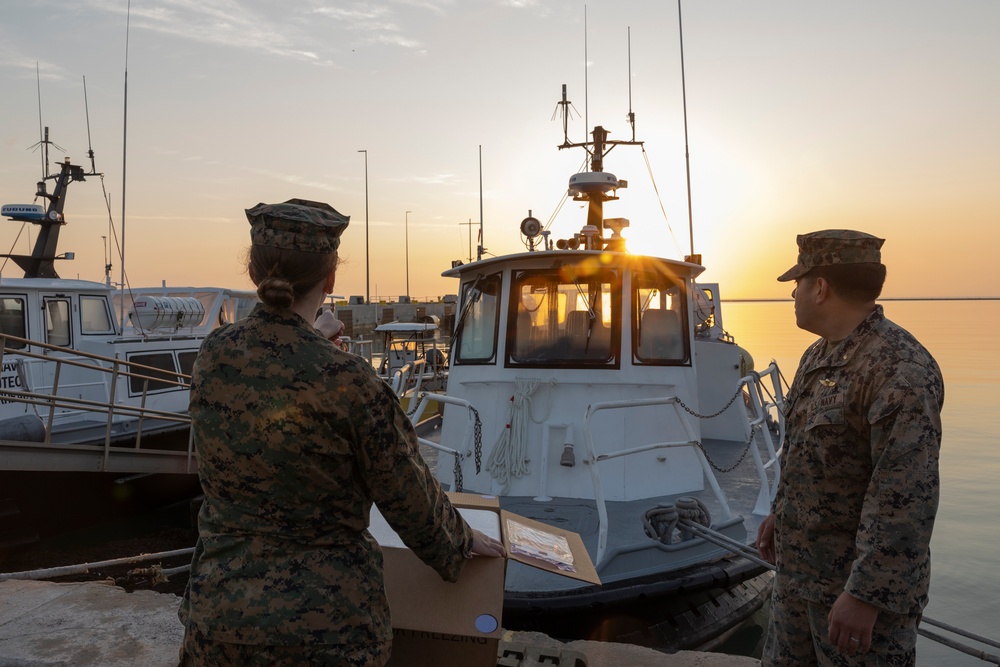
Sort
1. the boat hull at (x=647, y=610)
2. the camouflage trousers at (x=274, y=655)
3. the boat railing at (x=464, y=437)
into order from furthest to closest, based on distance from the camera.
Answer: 1. the boat railing at (x=464, y=437)
2. the boat hull at (x=647, y=610)
3. the camouflage trousers at (x=274, y=655)

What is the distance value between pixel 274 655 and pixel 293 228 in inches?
37.4

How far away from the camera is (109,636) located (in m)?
3.16

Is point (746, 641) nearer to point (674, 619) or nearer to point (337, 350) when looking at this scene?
point (674, 619)

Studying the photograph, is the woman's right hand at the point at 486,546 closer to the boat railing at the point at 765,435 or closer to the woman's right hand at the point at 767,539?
the woman's right hand at the point at 767,539

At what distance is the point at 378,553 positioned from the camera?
1.74 meters

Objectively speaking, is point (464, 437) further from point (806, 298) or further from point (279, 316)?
point (279, 316)

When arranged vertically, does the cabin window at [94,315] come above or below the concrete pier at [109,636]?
above

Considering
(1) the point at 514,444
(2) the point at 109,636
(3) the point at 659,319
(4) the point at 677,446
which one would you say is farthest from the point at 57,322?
(4) the point at 677,446

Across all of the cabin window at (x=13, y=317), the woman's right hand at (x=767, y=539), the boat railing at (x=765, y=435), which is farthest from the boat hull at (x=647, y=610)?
the cabin window at (x=13, y=317)

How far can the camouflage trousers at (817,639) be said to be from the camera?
6.79 feet

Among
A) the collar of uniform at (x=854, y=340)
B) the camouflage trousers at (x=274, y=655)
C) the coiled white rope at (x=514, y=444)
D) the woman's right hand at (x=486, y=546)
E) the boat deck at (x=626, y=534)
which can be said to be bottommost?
the boat deck at (x=626, y=534)

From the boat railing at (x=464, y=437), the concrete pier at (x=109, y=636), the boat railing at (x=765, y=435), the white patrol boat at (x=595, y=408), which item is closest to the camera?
the concrete pier at (x=109, y=636)

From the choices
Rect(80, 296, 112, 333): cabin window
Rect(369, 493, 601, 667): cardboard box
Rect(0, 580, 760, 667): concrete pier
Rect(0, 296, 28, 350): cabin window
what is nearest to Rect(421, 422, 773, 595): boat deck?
Rect(0, 580, 760, 667): concrete pier

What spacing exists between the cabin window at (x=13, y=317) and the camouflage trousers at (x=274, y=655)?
12015 millimetres
